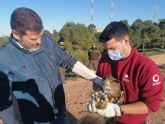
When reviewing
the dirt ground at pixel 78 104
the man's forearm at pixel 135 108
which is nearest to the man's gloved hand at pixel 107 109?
the man's forearm at pixel 135 108

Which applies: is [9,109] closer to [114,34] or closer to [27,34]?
[27,34]

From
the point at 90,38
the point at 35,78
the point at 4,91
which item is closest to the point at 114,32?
the point at 35,78

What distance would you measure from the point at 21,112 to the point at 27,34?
84 centimetres

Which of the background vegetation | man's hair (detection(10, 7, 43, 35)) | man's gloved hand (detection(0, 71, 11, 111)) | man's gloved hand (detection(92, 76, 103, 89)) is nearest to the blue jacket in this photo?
man's gloved hand (detection(0, 71, 11, 111))

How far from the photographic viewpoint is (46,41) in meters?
3.79

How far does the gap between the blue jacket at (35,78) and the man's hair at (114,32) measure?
2.18 ft

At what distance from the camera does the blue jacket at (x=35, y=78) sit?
11.7ft

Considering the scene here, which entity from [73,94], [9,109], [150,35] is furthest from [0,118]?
[150,35]

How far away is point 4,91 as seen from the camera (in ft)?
11.6

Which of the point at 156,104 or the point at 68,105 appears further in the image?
the point at 68,105

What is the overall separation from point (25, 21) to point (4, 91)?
70 cm

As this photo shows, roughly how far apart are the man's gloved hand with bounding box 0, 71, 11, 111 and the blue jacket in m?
0.03

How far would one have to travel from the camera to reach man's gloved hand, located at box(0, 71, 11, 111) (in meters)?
3.49

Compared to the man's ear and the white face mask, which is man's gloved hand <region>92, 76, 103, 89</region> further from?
the man's ear
